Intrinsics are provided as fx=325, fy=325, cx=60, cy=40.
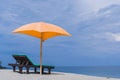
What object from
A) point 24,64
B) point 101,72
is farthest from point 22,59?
point 101,72

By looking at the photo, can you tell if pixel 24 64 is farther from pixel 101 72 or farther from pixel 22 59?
pixel 101 72

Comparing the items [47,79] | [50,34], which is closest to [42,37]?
[50,34]

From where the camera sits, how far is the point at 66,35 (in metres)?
14.7

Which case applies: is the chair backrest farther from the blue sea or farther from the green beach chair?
the blue sea

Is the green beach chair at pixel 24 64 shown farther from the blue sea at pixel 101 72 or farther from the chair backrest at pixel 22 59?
the blue sea at pixel 101 72

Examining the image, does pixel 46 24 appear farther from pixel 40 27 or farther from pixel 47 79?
pixel 47 79

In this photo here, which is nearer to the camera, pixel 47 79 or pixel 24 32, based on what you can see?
pixel 47 79

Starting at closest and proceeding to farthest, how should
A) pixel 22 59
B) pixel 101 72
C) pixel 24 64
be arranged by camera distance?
pixel 24 64, pixel 22 59, pixel 101 72

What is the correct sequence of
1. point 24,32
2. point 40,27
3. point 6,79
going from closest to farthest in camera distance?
point 6,79 → point 40,27 → point 24,32

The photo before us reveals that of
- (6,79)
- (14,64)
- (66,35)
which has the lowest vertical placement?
(6,79)

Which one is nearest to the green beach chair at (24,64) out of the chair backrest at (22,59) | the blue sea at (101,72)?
the chair backrest at (22,59)

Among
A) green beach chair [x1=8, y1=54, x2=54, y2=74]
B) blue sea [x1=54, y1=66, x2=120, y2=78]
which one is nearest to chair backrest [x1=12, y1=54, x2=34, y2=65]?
green beach chair [x1=8, y1=54, x2=54, y2=74]

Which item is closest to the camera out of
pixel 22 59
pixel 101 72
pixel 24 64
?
pixel 24 64

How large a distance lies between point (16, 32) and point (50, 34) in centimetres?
188
